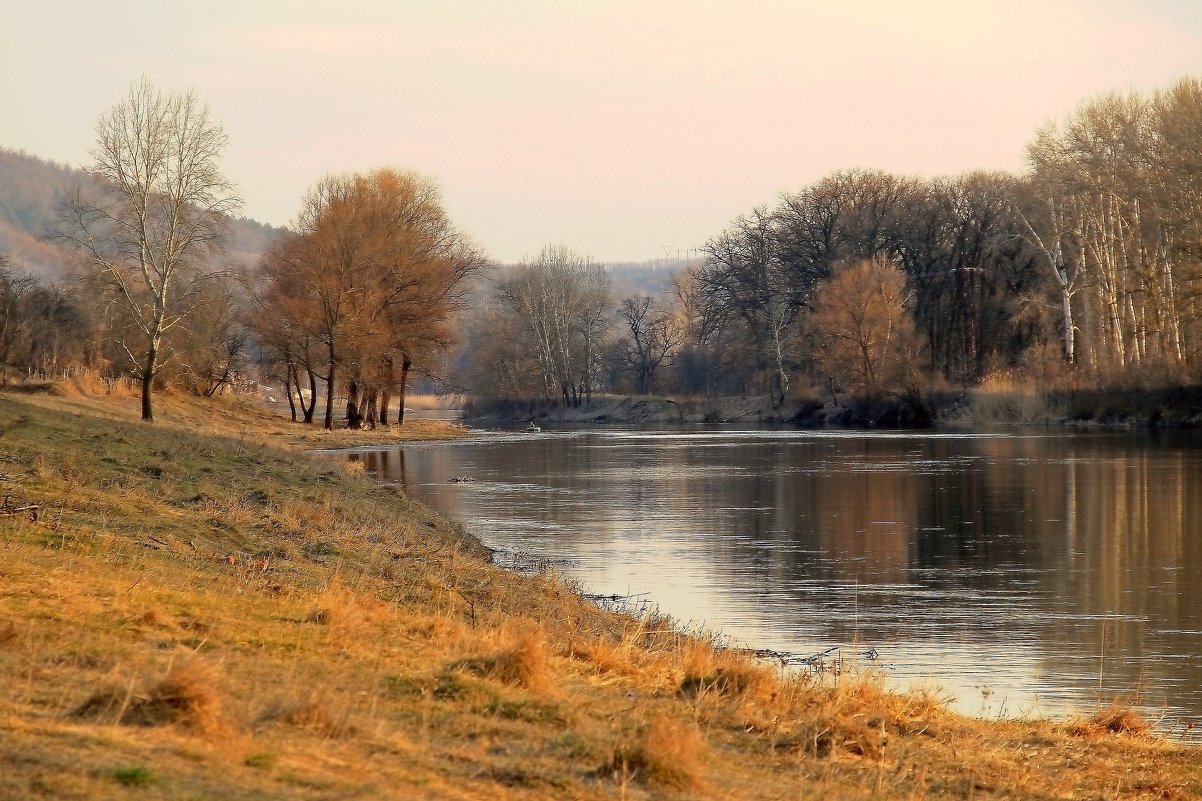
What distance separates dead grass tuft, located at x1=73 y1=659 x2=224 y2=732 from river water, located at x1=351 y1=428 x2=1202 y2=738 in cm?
695

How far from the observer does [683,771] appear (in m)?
6.87

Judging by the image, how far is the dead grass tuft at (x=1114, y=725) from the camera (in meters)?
10.3

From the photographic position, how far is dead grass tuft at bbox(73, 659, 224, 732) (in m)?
6.36

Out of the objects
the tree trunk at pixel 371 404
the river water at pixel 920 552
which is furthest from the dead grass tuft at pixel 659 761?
the tree trunk at pixel 371 404

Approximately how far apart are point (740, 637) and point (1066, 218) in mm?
61567

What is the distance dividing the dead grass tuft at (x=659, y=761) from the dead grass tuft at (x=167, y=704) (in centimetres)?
205

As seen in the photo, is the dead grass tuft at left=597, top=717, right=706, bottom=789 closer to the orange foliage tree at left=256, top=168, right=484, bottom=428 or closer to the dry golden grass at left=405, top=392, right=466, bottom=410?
the orange foliage tree at left=256, top=168, right=484, bottom=428

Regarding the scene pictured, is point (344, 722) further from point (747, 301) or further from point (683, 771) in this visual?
point (747, 301)

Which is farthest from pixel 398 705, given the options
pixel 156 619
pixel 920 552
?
pixel 920 552

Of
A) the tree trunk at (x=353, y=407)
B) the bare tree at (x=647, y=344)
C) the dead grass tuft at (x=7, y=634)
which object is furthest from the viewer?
the bare tree at (x=647, y=344)

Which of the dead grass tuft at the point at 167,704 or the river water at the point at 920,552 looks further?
the river water at the point at 920,552

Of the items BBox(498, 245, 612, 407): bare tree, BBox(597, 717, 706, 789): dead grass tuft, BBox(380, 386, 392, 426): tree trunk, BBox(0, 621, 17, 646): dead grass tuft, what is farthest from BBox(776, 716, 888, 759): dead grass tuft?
BBox(498, 245, 612, 407): bare tree

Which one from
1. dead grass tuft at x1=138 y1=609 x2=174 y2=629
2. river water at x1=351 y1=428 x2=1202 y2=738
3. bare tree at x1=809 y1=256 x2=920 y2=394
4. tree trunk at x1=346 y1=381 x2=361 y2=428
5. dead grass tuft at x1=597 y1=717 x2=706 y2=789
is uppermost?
bare tree at x1=809 y1=256 x2=920 y2=394

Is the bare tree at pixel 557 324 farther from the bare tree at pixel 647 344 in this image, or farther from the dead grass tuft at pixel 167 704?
the dead grass tuft at pixel 167 704
